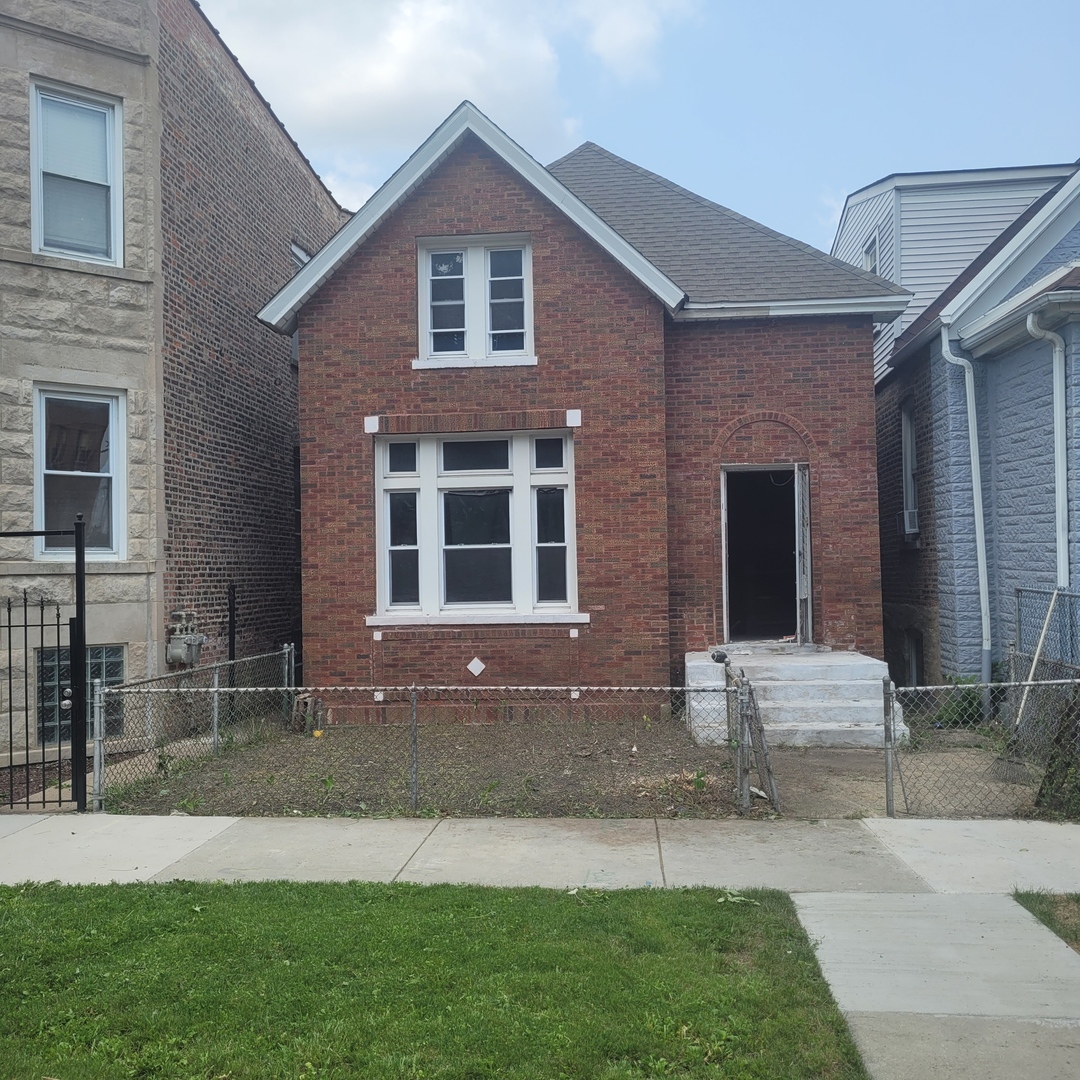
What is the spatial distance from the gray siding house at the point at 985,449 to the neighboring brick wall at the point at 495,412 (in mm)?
3670

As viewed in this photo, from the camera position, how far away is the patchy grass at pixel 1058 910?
5568 millimetres

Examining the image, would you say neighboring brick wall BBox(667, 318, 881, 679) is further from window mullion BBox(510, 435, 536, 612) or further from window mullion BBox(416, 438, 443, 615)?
window mullion BBox(416, 438, 443, 615)

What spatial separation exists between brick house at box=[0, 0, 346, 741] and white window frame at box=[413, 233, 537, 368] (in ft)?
9.48

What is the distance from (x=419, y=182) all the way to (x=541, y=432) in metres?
3.40

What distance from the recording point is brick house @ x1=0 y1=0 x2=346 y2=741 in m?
11.1

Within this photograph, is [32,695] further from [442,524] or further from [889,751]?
[889,751]

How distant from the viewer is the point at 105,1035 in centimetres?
441

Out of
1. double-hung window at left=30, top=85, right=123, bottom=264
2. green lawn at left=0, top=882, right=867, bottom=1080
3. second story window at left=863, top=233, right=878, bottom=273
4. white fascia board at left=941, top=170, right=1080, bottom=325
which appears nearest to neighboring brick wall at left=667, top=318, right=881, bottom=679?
white fascia board at left=941, top=170, right=1080, bottom=325

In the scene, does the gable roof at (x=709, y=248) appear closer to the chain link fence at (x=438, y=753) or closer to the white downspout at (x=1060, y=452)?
the white downspout at (x=1060, y=452)

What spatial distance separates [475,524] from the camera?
13.0 metres

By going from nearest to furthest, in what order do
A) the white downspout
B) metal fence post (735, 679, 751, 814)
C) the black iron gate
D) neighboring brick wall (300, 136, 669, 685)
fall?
metal fence post (735, 679, 751, 814) → the black iron gate → the white downspout → neighboring brick wall (300, 136, 669, 685)

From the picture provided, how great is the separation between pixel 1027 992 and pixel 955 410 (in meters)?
9.25

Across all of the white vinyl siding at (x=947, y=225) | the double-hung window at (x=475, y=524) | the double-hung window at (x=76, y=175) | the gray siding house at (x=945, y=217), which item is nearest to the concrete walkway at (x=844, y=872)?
the double-hung window at (x=475, y=524)

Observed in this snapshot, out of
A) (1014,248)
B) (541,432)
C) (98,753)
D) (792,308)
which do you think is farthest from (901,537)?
(98,753)
